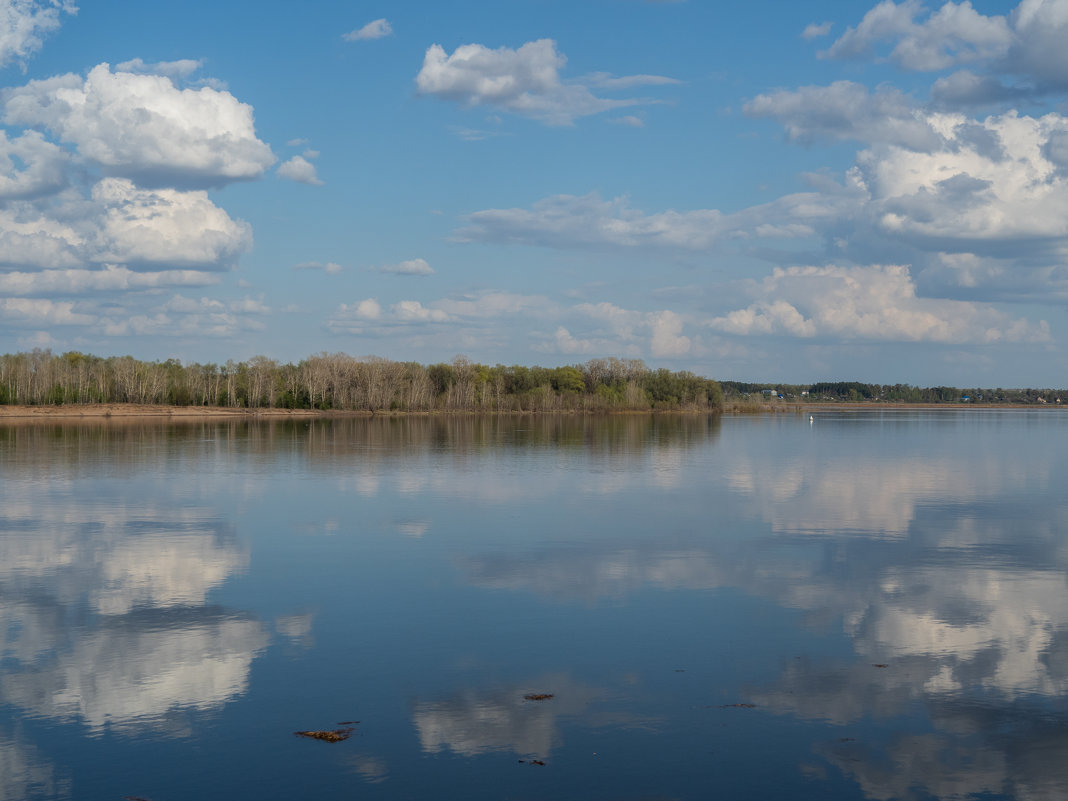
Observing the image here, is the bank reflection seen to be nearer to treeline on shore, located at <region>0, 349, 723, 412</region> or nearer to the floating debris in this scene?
the floating debris

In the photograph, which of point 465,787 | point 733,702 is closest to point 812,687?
point 733,702

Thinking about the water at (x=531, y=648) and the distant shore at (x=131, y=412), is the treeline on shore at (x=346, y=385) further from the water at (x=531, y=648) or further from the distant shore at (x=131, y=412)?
the water at (x=531, y=648)

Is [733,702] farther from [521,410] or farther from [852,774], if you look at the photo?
[521,410]

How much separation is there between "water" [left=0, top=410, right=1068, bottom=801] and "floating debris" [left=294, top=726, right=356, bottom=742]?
11cm

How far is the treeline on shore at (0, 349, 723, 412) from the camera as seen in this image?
413ft

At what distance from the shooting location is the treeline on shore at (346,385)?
413 ft

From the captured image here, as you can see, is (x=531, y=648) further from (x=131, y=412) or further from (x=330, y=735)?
(x=131, y=412)

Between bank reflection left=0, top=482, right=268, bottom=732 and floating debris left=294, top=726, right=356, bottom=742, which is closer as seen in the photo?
floating debris left=294, top=726, right=356, bottom=742

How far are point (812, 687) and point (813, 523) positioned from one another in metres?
14.2

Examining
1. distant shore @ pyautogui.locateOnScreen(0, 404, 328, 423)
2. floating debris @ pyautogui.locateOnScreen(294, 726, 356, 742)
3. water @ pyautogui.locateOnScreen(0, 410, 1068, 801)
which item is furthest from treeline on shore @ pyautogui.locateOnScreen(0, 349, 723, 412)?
floating debris @ pyautogui.locateOnScreen(294, 726, 356, 742)

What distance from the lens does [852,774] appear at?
8.96 metres

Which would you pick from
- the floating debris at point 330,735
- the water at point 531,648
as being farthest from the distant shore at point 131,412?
the floating debris at point 330,735

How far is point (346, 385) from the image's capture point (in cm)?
13300

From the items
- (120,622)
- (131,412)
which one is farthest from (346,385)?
(120,622)
